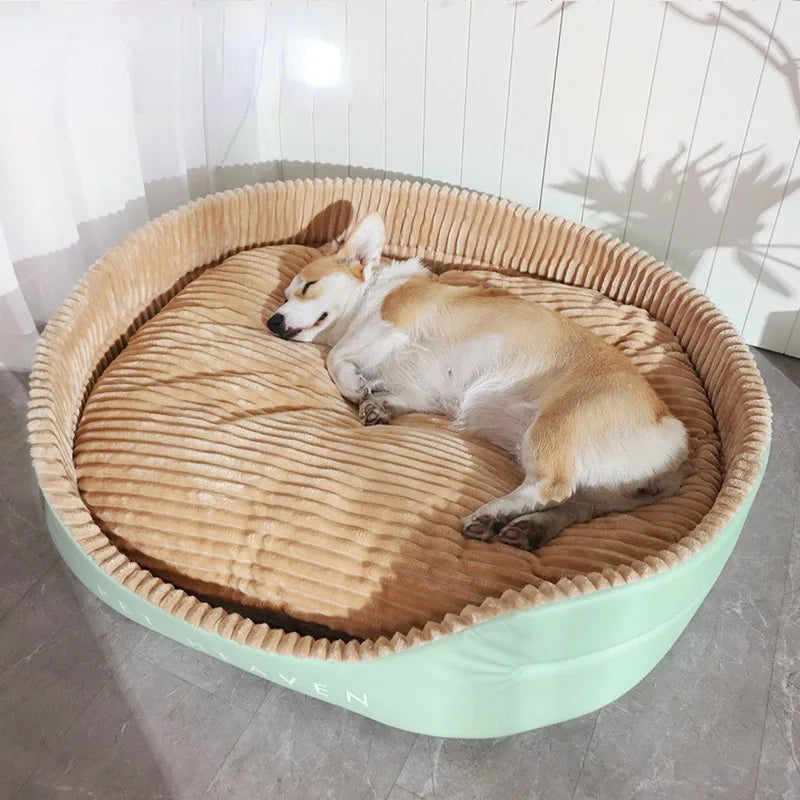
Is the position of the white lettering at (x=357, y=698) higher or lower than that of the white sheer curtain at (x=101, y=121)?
lower

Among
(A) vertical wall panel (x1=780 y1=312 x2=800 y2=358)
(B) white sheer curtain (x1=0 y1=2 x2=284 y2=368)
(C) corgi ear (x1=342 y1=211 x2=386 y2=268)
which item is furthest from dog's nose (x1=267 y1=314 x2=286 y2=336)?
(A) vertical wall panel (x1=780 y1=312 x2=800 y2=358)

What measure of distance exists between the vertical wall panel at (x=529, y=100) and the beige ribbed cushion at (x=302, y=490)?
975 mm

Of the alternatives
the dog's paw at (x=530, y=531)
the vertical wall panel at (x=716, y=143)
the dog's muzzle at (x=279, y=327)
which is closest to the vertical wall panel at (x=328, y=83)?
the dog's muzzle at (x=279, y=327)

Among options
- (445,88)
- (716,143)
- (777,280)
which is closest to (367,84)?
(445,88)

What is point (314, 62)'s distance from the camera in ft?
10.2

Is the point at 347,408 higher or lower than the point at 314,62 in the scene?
lower

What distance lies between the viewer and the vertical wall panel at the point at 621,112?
255cm

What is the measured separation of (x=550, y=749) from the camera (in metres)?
1.79

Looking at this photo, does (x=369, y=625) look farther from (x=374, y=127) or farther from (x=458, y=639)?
(x=374, y=127)

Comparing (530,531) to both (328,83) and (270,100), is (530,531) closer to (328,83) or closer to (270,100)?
(328,83)

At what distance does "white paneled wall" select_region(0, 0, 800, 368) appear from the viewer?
8.20 feet

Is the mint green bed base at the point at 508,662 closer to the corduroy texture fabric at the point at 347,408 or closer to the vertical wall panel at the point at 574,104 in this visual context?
the corduroy texture fabric at the point at 347,408

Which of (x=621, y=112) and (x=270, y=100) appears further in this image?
(x=270, y=100)

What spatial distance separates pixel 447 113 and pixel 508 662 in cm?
212
